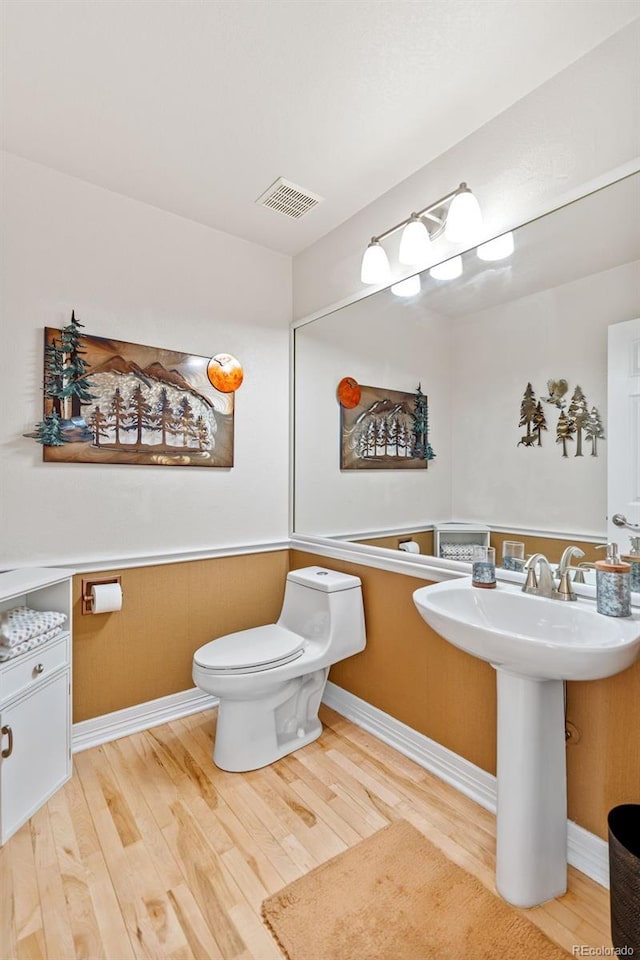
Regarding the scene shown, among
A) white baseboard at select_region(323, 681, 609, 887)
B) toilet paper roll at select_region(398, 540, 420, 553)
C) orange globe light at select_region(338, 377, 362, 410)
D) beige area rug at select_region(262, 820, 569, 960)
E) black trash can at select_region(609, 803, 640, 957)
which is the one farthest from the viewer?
orange globe light at select_region(338, 377, 362, 410)

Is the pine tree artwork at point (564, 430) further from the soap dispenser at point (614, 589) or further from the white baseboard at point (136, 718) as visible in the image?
the white baseboard at point (136, 718)

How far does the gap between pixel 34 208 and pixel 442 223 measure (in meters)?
1.69

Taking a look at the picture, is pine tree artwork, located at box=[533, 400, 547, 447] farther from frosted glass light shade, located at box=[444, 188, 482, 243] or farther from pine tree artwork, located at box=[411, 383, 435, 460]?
frosted glass light shade, located at box=[444, 188, 482, 243]

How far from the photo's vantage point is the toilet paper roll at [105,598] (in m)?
2.01

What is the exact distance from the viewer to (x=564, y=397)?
1.53 meters

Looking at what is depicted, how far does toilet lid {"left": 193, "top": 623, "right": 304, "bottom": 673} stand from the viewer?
1850mm

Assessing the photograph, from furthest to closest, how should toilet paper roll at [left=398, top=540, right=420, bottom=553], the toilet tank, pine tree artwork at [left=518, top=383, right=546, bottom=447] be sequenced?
the toilet tank < toilet paper roll at [left=398, top=540, right=420, bottom=553] < pine tree artwork at [left=518, top=383, right=546, bottom=447]

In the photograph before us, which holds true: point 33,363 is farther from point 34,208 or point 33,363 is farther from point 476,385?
point 476,385

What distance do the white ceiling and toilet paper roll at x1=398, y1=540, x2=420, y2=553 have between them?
1593mm

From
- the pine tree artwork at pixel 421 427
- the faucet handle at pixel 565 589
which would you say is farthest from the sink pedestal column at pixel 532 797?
the pine tree artwork at pixel 421 427

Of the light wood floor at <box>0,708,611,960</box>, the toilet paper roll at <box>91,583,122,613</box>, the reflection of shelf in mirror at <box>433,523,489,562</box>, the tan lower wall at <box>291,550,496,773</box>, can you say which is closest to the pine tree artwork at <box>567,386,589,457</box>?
the reflection of shelf in mirror at <box>433,523,489,562</box>

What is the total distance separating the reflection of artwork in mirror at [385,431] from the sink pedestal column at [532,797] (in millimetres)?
1056

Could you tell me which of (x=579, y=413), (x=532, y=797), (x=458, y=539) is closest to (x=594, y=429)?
(x=579, y=413)

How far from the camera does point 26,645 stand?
5.33 feet
